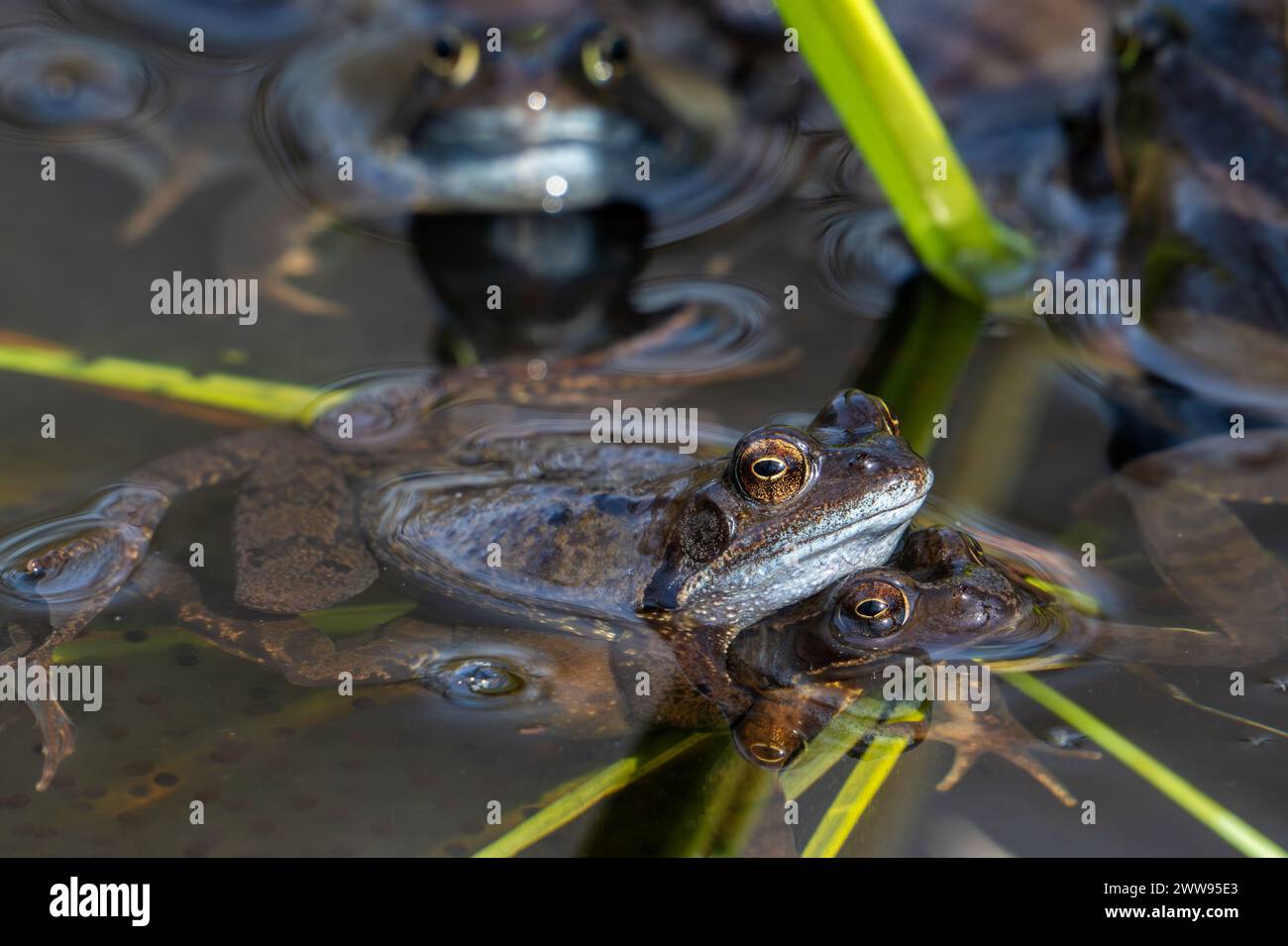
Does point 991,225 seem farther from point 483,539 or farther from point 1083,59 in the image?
point 483,539

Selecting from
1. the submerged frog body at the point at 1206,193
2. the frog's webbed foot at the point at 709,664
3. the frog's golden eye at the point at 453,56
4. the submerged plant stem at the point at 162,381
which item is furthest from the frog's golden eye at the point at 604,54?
the frog's webbed foot at the point at 709,664

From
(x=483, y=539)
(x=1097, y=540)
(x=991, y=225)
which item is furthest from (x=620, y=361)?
(x=1097, y=540)

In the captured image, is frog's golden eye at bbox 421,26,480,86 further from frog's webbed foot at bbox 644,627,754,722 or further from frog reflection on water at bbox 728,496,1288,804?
frog reflection on water at bbox 728,496,1288,804

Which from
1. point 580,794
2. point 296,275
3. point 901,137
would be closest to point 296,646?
point 580,794

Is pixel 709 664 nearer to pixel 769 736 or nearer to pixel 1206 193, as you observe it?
pixel 769 736

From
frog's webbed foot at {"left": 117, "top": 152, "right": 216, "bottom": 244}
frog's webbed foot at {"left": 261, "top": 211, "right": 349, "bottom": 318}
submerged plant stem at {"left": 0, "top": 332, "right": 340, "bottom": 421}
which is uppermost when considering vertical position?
frog's webbed foot at {"left": 117, "top": 152, "right": 216, "bottom": 244}

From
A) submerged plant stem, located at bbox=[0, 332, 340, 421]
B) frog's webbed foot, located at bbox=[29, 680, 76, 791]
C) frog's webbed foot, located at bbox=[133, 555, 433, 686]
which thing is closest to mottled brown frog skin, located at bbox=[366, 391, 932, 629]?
frog's webbed foot, located at bbox=[133, 555, 433, 686]

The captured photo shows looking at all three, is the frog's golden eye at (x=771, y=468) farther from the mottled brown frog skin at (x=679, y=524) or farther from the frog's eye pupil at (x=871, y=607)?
the frog's eye pupil at (x=871, y=607)

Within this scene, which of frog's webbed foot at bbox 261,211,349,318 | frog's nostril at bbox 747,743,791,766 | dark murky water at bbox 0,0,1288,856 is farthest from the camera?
frog's webbed foot at bbox 261,211,349,318
